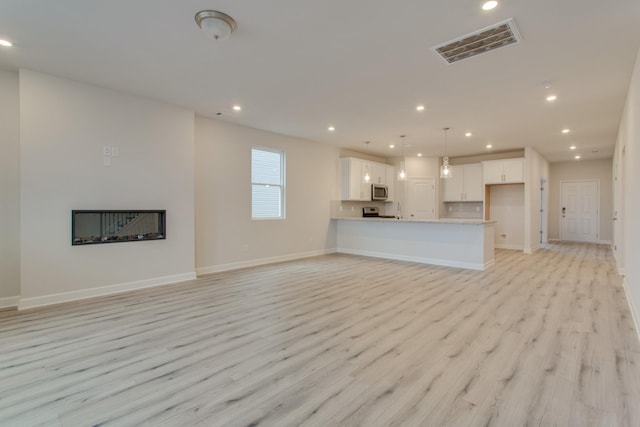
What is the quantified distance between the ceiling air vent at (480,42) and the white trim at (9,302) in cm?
555

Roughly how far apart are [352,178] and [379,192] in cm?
123

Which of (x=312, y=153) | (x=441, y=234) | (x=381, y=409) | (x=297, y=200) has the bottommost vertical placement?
(x=381, y=409)

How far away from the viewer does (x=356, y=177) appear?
7988 mm

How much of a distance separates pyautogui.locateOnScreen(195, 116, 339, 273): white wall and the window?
0.48ft

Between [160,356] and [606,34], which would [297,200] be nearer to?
[160,356]

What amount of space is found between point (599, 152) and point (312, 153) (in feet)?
25.8

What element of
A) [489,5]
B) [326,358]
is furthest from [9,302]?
[489,5]

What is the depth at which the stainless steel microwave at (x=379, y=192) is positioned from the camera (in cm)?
852

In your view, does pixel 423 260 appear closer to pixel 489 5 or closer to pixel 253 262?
pixel 253 262

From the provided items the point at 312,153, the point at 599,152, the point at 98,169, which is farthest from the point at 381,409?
the point at 599,152

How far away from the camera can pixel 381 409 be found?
1.82 meters

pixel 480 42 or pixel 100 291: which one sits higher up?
pixel 480 42

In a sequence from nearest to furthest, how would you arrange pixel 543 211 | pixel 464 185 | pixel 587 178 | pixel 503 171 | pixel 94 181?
1. pixel 94 181
2. pixel 503 171
3. pixel 464 185
4. pixel 543 211
5. pixel 587 178

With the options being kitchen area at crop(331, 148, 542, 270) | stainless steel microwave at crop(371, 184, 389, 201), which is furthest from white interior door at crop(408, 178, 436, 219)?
stainless steel microwave at crop(371, 184, 389, 201)
